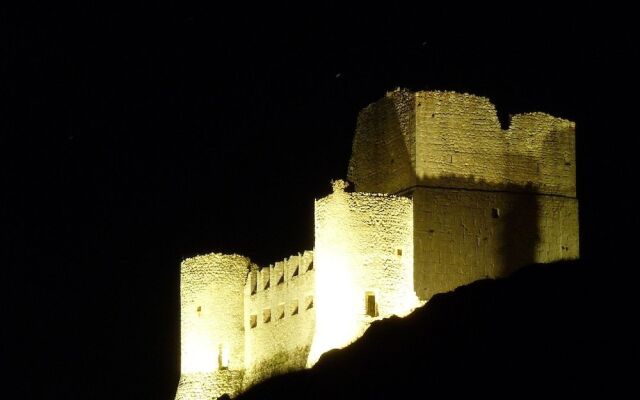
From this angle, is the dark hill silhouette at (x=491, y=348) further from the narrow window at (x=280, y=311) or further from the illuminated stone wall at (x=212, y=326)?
the illuminated stone wall at (x=212, y=326)

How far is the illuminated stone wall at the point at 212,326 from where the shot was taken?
4450 centimetres

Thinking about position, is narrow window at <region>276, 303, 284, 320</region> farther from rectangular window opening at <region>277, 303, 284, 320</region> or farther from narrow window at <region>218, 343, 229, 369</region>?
narrow window at <region>218, 343, 229, 369</region>

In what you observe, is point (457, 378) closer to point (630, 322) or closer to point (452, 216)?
point (630, 322)

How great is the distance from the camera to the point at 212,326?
147 ft

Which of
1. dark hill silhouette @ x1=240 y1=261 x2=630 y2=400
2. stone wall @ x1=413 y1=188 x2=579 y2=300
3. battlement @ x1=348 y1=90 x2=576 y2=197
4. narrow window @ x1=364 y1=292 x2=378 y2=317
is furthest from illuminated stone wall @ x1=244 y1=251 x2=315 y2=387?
stone wall @ x1=413 y1=188 x2=579 y2=300

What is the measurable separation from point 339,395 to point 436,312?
123 inches

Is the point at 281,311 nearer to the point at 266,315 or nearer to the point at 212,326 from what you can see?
the point at 266,315

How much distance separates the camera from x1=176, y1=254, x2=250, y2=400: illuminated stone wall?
1752 inches

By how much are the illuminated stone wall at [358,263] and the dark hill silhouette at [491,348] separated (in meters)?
0.89

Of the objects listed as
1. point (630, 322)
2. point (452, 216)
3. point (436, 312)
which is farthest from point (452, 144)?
point (630, 322)

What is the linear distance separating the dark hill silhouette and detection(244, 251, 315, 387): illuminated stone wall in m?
1.64

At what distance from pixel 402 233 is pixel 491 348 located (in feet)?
16.7

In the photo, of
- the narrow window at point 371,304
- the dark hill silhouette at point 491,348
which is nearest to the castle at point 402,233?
the narrow window at point 371,304

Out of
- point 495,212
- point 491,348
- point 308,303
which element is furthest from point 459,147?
point 491,348
